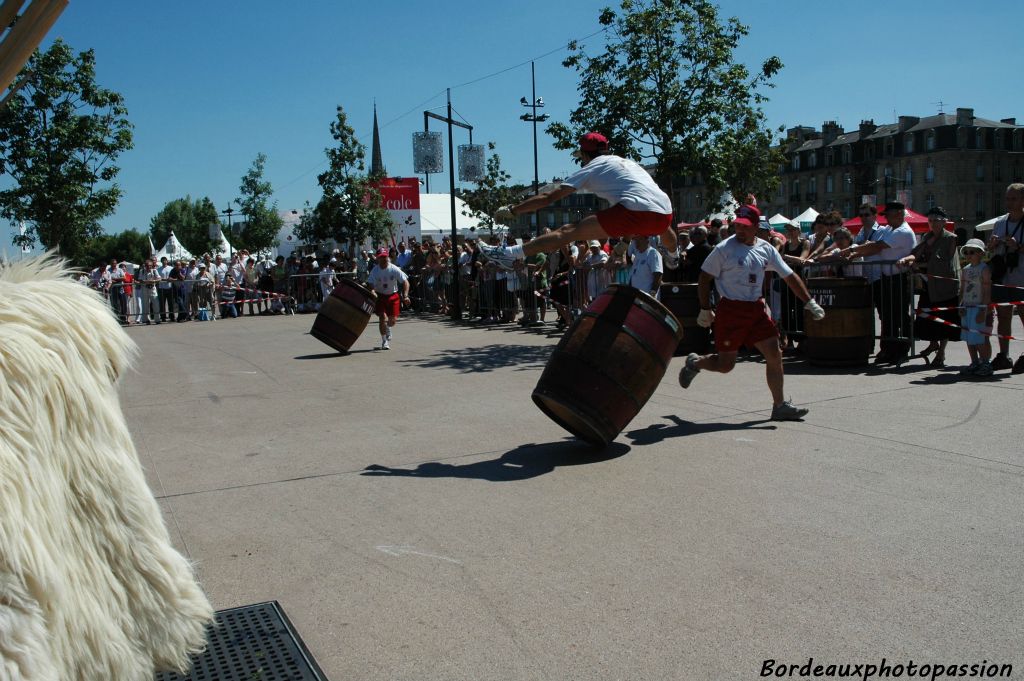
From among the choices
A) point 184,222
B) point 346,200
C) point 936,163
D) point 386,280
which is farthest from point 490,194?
point 184,222

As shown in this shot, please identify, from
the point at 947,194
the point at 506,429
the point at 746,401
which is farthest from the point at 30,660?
the point at 947,194

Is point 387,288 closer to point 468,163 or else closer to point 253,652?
point 253,652

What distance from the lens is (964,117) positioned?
82312mm

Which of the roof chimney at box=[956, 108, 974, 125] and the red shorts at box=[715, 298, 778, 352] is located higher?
the roof chimney at box=[956, 108, 974, 125]

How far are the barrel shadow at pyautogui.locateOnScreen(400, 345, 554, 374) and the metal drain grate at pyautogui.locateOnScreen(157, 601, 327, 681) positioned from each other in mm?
Answer: 7559

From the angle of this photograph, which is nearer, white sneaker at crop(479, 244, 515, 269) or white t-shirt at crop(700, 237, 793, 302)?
white t-shirt at crop(700, 237, 793, 302)

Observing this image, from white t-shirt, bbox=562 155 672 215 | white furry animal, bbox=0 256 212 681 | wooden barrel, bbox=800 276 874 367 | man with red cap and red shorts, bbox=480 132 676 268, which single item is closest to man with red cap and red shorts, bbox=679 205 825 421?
man with red cap and red shorts, bbox=480 132 676 268

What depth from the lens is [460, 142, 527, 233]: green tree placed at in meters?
46.1

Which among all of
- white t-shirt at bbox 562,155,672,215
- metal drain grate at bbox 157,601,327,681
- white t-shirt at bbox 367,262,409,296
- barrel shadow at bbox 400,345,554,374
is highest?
white t-shirt at bbox 562,155,672,215

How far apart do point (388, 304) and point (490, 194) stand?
3246 centimetres

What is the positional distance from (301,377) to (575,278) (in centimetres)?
642

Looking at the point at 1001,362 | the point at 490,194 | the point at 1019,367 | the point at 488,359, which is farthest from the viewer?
the point at 490,194

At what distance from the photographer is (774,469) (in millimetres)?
5727

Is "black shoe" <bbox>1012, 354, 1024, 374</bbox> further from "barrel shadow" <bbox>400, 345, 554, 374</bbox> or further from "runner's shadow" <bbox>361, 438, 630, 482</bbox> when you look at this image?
"barrel shadow" <bbox>400, 345, 554, 374</bbox>
